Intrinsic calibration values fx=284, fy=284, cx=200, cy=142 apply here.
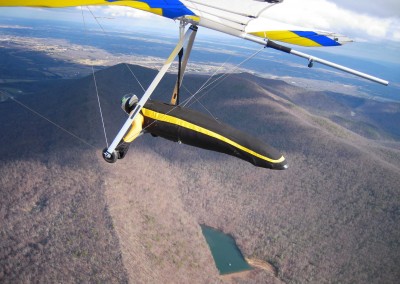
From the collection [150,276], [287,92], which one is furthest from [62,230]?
[287,92]

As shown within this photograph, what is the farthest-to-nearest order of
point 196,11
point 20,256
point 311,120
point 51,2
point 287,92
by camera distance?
point 287,92
point 311,120
point 20,256
point 196,11
point 51,2

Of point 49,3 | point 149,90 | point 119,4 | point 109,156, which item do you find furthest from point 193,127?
point 49,3

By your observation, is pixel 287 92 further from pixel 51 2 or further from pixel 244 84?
pixel 51 2

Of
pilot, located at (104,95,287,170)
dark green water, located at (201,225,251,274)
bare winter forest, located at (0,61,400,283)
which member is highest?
pilot, located at (104,95,287,170)

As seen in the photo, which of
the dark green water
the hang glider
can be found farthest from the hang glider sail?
the dark green water

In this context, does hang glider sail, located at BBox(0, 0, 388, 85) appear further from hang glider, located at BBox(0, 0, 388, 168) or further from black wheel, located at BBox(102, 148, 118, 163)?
black wheel, located at BBox(102, 148, 118, 163)

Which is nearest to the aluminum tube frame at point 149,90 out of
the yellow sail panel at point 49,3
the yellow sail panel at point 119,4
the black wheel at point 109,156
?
the black wheel at point 109,156
